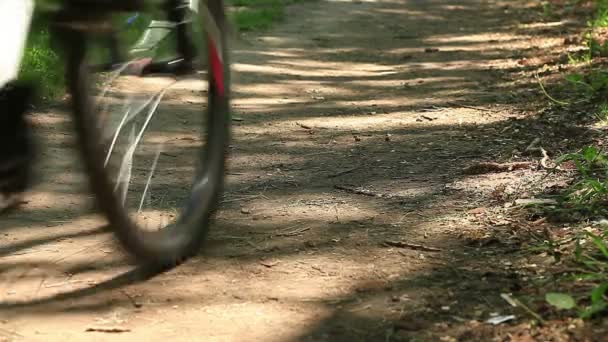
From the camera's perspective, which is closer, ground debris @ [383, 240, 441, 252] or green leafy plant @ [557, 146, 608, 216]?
ground debris @ [383, 240, 441, 252]

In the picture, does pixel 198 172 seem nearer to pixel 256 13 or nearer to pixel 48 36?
pixel 48 36

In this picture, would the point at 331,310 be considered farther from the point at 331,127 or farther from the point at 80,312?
the point at 331,127

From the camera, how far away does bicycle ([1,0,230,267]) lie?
7.16 ft

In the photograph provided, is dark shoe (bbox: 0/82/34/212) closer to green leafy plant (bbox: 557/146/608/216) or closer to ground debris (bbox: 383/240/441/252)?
ground debris (bbox: 383/240/441/252)

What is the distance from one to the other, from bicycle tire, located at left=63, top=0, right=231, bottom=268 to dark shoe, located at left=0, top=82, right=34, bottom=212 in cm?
17

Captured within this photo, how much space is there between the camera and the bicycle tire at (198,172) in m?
2.18

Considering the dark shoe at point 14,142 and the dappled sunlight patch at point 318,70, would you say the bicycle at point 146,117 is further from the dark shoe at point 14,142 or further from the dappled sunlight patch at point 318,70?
the dappled sunlight patch at point 318,70

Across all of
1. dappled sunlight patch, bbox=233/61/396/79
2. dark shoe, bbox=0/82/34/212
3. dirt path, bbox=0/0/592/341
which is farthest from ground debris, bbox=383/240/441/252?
dappled sunlight patch, bbox=233/61/396/79

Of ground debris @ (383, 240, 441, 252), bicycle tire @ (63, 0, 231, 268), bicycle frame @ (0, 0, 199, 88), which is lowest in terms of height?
ground debris @ (383, 240, 441, 252)

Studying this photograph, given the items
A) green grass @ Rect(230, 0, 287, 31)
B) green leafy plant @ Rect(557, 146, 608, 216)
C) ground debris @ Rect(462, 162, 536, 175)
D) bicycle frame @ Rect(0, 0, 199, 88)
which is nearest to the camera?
bicycle frame @ Rect(0, 0, 199, 88)

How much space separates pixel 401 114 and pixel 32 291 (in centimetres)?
280

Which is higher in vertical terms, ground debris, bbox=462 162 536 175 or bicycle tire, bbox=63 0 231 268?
bicycle tire, bbox=63 0 231 268

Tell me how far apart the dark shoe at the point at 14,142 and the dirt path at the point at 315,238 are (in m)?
0.12

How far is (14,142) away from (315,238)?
1045mm
